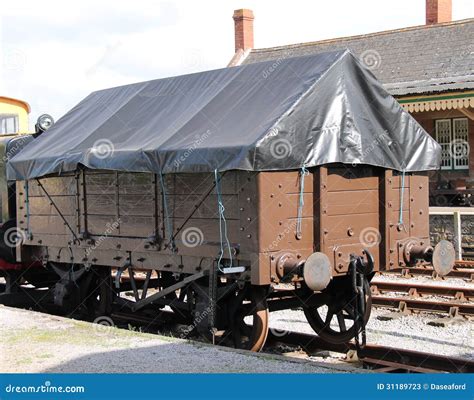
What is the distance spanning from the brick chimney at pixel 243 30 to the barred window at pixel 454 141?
1245 centimetres

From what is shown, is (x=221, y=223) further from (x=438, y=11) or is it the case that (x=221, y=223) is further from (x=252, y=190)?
(x=438, y=11)

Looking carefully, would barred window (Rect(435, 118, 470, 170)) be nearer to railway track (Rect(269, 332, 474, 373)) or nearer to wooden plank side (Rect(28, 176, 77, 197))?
railway track (Rect(269, 332, 474, 373))

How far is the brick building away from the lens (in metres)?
17.1

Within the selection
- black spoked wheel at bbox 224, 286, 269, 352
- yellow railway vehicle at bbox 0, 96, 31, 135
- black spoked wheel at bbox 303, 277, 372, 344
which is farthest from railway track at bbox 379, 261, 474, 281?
yellow railway vehicle at bbox 0, 96, 31, 135

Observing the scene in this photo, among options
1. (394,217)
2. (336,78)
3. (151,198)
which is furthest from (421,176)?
(151,198)

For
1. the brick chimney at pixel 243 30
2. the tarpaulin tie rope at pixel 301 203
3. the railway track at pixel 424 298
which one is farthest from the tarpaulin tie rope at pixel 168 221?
the brick chimney at pixel 243 30

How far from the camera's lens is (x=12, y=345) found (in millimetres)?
7215

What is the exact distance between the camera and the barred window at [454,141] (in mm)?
20062

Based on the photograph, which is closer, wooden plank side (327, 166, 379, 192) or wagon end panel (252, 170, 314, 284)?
wagon end panel (252, 170, 314, 284)

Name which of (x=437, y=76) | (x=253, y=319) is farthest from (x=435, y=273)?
(x=437, y=76)

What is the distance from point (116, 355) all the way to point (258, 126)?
2586 millimetres

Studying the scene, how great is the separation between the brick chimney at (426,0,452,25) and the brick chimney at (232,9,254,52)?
7.98 meters

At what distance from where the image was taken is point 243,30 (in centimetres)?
3078

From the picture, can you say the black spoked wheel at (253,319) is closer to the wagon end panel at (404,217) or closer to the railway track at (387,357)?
the railway track at (387,357)
